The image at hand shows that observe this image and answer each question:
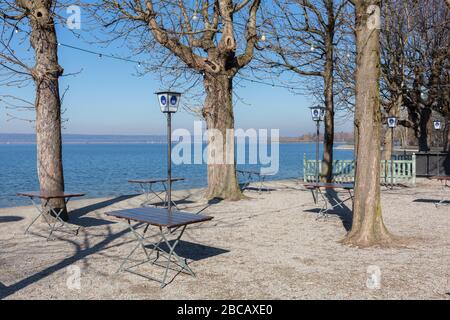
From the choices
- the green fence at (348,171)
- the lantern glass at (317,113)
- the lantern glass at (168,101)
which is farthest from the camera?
→ the green fence at (348,171)

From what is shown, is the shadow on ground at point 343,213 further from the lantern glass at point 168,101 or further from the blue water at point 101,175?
the blue water at point 101,175

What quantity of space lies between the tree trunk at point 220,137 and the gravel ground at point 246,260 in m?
2.39

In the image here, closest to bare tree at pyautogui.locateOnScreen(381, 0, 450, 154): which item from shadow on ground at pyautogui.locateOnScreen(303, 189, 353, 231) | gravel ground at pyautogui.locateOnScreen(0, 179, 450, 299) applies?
shadow on ground at pyautogui.locateOnScreen(303, 189, 353, 231)

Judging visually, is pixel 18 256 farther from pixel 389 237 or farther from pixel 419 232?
pixel 419 232

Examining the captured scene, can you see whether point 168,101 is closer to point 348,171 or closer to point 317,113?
point 317,113

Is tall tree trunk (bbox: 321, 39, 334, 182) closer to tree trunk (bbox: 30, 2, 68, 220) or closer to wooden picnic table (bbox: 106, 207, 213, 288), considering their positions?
tree trunk (bbox: 30, 2, 68, 220)

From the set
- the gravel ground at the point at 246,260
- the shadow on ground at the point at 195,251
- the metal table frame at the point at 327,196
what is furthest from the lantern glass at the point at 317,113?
the shadow on ground at the point at 195,251

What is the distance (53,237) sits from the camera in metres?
8.70

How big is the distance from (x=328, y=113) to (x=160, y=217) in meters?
14.5

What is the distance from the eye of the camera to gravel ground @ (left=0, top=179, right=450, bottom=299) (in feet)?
17.8

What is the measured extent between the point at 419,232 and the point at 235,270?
4.68 meters

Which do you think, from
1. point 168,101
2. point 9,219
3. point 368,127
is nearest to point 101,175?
point 9,219

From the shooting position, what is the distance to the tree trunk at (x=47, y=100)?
33.1 ft

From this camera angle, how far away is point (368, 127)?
25.5 feet
